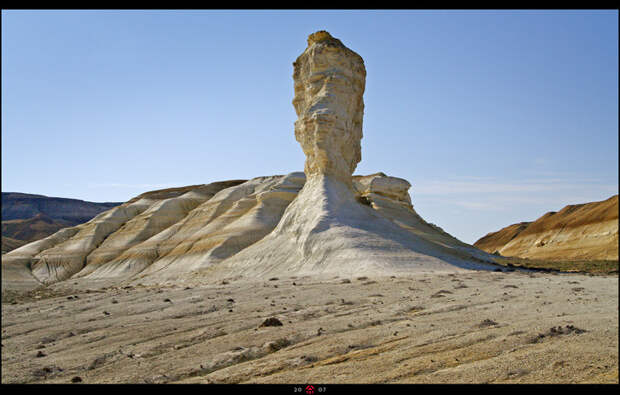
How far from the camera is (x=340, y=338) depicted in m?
7.42

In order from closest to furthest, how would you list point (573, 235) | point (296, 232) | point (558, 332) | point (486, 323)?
point (558, 332), point (486, 323), point (296, 232), point (573, 235)

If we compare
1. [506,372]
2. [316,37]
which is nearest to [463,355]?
[506,372]

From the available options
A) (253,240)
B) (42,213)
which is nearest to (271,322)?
(253,240)

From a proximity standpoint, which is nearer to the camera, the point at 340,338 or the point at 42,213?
the point at 340,338

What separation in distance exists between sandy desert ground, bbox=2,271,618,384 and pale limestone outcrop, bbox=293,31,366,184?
1645cm

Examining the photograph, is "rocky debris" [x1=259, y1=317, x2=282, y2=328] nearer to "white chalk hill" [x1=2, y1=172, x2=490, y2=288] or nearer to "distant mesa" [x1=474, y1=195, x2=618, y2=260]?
"white chalk hill" [x1=2, y1=172, x2=490, y2=288]

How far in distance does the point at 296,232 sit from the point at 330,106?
8.21 meters

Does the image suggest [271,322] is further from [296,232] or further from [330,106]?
[330,106]

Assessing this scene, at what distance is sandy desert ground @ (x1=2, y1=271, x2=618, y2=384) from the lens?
18.3ft

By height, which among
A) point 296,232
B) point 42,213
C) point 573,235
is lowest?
point 296,232

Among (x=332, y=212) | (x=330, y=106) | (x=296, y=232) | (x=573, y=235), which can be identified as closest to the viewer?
(x=296, y=232)

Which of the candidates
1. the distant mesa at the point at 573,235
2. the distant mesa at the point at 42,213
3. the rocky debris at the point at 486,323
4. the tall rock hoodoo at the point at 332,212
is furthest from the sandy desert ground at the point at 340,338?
the distant mesa at the point at 42,213
